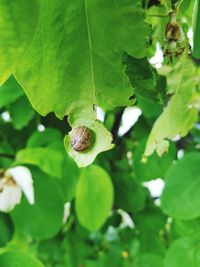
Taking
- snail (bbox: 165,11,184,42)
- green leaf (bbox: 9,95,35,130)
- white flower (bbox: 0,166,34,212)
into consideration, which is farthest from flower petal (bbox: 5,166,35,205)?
snail (bbox: 165,11,184,42)

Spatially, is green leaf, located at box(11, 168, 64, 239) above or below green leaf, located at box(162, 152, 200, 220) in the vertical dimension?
below

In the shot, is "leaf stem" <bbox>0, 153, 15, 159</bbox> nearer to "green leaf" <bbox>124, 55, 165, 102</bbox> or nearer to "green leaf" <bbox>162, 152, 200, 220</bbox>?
"green leaf" <bbox>162, 152, 200, 220</bbox>

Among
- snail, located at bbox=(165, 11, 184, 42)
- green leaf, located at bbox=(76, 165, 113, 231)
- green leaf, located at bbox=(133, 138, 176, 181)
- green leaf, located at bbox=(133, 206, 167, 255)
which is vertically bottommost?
green leaf, located at bbox=(133, 206, 167, 255)

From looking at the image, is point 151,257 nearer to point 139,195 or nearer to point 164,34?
point 139,195

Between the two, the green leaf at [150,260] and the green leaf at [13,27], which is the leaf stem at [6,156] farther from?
the green leaf at [13,27]

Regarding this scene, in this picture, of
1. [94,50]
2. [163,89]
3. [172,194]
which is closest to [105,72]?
[94,50]
